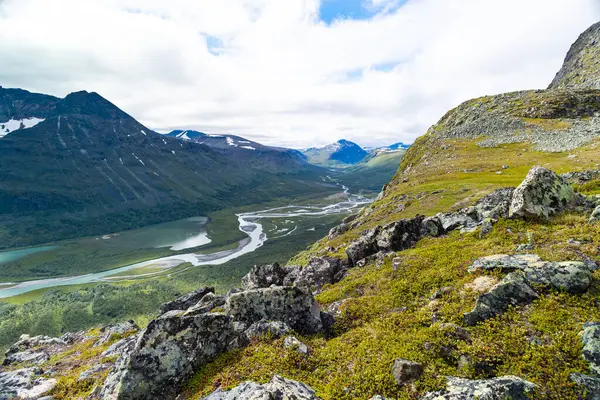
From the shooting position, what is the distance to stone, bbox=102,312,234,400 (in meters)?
12.0

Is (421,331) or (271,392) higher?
(271,392)

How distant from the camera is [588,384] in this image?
788 centimetres

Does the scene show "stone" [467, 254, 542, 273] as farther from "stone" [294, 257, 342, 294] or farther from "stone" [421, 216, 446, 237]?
"stone" [294, 257, 342, 294]

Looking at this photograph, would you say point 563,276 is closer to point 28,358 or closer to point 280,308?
point 280,308

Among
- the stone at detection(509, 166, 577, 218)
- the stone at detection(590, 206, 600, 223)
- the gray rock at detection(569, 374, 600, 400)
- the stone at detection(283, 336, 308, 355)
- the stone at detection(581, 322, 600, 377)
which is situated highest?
the stone at detection(509, 166, 577, 218)

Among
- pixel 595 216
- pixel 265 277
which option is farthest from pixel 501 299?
pixel 265 277

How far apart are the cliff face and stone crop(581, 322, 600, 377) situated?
15855cm

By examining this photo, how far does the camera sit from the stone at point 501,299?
11656 millimetres

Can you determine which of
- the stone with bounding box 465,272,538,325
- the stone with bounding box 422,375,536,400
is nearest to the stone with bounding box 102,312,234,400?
the stone with bounding box 422,375,536,400

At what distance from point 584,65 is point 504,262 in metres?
222

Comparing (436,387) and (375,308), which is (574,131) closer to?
(375,308)

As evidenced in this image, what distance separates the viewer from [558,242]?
49.8 feet

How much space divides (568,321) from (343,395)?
8.49m

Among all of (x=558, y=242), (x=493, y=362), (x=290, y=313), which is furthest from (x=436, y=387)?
(x=558, y=242)
